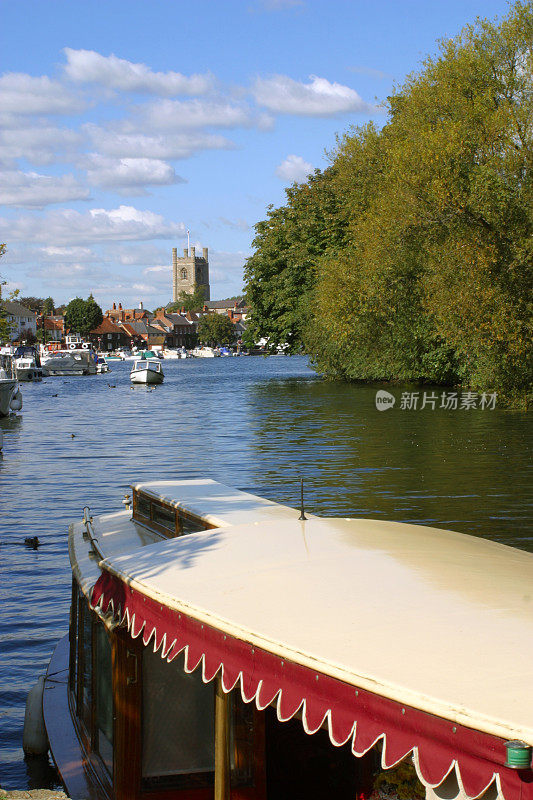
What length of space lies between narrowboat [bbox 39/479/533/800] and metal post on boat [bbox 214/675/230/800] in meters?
0.01

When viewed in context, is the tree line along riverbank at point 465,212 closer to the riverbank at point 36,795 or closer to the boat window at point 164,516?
the boat window at point 164,516

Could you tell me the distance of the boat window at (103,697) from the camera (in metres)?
7.27

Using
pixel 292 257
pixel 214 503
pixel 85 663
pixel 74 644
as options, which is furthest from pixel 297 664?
pixel 292 257

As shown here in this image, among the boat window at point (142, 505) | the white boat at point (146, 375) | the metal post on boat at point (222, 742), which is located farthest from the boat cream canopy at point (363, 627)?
the white boat at point (146, 375)

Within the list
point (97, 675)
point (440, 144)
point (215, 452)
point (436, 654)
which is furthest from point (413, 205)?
point (436, 654)

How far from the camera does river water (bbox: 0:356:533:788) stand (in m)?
15.1

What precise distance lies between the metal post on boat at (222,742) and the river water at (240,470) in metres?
4.85

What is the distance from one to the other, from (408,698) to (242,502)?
18.9 ft

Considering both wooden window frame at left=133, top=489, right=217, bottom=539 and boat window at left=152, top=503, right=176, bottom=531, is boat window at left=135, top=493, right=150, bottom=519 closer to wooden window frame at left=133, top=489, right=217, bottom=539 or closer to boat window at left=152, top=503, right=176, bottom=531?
wooden window frame at left=133, top=489, right=217, bottom=539

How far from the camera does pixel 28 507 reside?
24.2 metres

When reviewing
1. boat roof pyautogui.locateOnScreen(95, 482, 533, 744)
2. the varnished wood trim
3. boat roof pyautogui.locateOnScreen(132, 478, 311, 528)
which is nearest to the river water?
boat roof pyautogui.locateOnScreen(132, 478, 311, 528)

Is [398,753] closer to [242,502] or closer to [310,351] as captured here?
[242,502]

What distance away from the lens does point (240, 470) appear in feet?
97.1

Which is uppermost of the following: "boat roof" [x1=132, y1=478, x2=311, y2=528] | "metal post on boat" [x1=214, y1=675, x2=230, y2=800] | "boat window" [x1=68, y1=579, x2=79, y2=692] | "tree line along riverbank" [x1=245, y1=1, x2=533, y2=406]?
"tree line along riverbank" [x1=245, y1=1, x2=533, y2=406]
